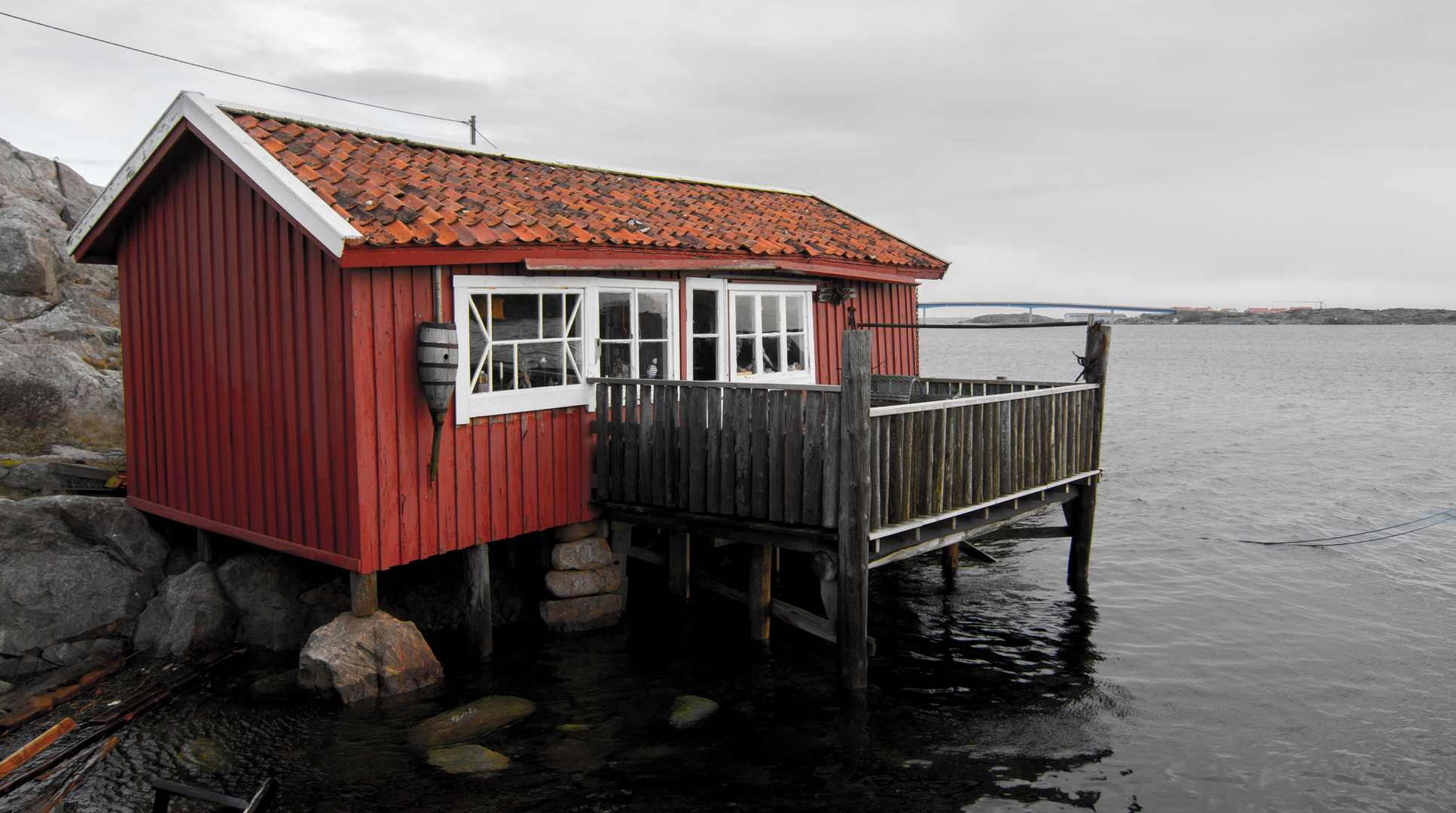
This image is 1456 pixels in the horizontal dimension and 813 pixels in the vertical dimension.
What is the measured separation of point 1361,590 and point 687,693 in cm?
1129

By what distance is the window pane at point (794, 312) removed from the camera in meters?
12.5

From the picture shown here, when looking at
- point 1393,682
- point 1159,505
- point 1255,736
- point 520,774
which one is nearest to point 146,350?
point 520,774

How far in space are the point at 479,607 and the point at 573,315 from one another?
3.04 m

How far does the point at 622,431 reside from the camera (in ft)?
32.2

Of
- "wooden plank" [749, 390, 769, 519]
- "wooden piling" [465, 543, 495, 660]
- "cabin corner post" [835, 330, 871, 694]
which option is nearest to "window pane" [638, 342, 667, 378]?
"wooden plank" [749, 390, 769, 519]

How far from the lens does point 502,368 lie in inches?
356

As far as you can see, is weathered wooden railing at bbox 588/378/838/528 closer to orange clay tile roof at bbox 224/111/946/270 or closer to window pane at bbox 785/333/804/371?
orange clay tile roof at bbox 224/111/946/270

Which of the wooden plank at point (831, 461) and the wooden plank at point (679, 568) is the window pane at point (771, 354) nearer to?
the wooden plank at point (679, 568)

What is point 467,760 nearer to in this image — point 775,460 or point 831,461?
point 775,460

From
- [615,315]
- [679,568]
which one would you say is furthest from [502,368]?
[679,568]

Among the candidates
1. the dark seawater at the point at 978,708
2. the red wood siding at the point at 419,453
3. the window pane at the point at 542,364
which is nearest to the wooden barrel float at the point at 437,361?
the red wood siding at the point at 419,453

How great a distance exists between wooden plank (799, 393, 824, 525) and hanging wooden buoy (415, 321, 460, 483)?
3124 millimetres

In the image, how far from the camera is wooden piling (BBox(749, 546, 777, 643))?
9.93 m

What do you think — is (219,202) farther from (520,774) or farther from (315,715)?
(520,774)
